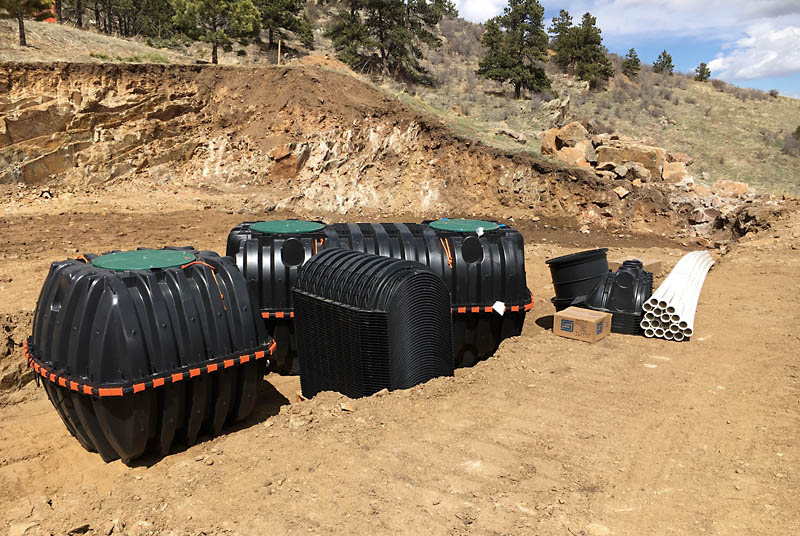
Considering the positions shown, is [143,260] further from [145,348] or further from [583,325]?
[583,325]

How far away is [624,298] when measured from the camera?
29.7 feet

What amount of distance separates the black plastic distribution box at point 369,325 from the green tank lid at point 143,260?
1.62m

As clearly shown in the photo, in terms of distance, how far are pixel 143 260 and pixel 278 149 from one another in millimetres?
18241

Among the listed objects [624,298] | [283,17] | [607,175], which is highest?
[283,17]

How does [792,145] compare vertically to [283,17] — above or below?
below

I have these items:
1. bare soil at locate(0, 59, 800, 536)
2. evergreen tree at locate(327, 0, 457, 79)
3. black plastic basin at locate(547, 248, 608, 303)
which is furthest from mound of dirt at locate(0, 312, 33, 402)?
evergreen tree at locate(327, 0, 457, 79)

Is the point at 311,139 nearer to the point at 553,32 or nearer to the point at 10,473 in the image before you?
the point at 10,473

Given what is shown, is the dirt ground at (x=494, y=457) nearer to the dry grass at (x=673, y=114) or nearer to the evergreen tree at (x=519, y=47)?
the dry grass at (x=673, y=114)

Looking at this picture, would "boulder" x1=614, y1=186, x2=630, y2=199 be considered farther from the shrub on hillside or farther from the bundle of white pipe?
the shrub on hillside

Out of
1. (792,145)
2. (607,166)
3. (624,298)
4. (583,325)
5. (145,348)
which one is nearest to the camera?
(145,348)

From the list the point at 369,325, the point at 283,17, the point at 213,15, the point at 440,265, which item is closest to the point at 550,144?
the point at 440,265

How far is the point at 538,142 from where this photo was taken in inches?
985

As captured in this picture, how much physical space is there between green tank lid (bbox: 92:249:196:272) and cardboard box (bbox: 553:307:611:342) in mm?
5630

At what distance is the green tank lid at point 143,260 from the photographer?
580 cm
